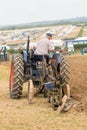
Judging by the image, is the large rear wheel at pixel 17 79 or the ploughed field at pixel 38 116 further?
the large rear wheel at pixel 17 79

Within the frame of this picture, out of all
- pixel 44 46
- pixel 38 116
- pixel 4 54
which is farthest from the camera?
pixel 4 54

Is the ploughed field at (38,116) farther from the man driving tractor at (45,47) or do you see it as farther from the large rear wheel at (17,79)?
the man driving tractor at (45,47)

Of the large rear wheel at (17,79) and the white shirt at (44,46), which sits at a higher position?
the white shirt at (44,46)

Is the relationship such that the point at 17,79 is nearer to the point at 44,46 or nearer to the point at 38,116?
the point at 44,46

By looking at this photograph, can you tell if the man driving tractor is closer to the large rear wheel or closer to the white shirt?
the white shirt

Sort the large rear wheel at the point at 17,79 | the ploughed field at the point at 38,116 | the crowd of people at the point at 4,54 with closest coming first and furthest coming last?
the ploughed field at the point at 38,116
the large rear wheel at the point at 17,79
the crowd of people at the point at 4,54

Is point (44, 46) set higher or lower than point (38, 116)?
higher

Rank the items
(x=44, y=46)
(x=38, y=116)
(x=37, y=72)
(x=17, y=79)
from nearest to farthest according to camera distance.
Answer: (x=38, y=116) → (x=17, y=79) → (x=44, y=46) → (x=37, y=72)

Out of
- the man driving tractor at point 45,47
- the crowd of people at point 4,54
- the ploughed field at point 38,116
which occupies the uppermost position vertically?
the man driving tractor at point 45,47

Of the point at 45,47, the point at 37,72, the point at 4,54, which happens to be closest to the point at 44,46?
the point at 45,47

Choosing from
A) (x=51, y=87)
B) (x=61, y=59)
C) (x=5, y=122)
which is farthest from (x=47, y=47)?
(x=5, y=122)

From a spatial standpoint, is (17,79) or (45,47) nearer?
(17,79)

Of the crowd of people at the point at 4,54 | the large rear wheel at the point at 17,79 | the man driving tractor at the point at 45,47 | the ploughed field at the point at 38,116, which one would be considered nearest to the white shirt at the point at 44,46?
the man driving tractor at the point at 45,47

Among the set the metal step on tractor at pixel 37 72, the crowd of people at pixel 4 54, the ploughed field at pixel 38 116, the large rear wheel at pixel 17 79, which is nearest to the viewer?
the ploughed field at pixel 38 116
